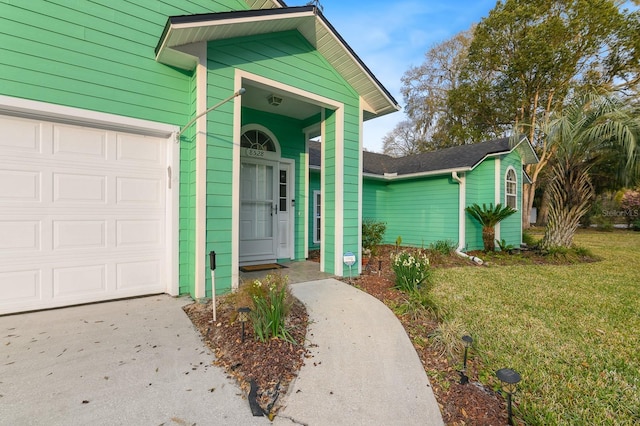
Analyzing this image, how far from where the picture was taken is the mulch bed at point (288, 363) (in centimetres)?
186

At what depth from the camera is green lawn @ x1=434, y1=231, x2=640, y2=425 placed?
6.25 feet

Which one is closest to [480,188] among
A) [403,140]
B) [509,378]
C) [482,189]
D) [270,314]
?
[482,189]

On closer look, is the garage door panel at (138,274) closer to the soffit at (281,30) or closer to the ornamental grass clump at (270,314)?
the ornamental grass clump at (270,314)

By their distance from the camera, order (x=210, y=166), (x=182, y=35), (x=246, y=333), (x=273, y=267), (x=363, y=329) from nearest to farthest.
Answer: (x=246, y=333) < (x=363, y=329) < (x=182, y=35) < (x=210, y=166) < (x=273, y=267)

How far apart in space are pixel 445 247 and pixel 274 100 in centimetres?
572

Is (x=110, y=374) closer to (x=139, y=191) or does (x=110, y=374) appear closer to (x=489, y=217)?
(x=139, y=191)

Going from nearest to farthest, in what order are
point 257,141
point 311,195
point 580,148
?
point 257,141, point 580,148, point 311,195

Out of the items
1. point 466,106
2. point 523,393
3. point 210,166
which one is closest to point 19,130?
point 210,166

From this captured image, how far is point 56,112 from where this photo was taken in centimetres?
311

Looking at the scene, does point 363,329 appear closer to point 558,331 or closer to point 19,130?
point 558,331

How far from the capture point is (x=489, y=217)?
7.87 metres

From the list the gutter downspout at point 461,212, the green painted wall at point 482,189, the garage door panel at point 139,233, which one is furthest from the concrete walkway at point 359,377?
the green painted wall at point 482,189

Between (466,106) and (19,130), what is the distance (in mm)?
19844

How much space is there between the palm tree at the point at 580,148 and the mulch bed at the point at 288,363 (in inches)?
268
